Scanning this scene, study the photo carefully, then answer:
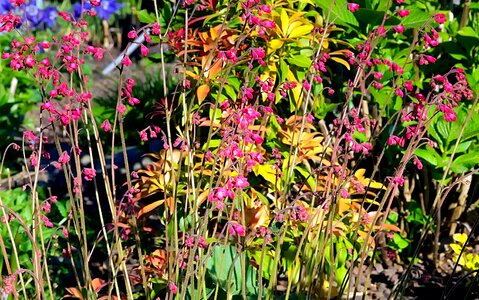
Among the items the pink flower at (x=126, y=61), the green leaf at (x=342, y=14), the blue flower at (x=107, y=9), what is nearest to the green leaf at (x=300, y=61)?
the green leaf at (x=342, y=14)

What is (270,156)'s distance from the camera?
279 cm

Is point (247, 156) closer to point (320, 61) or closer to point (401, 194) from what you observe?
point (320, 61)

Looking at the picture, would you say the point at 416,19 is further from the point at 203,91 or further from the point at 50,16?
the point at 50,16

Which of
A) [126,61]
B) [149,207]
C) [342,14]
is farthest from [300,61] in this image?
[126,61]

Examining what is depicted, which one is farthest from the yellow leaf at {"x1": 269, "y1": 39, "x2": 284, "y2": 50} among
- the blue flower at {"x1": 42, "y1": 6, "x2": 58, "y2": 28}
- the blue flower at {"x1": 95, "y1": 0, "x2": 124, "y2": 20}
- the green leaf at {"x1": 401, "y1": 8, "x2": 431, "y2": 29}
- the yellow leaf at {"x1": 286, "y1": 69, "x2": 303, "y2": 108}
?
the blue flower at {"x1": 95, "y1": 0, "x2": 124, "y2": 20}

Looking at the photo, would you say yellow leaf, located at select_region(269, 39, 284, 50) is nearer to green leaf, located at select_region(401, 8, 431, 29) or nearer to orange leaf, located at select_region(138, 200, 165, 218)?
green leaf, located at select_region(401, 8, 431, 29)

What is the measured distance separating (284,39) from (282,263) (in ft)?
2.45

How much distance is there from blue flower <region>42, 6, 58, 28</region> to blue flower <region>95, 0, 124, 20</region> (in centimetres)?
45

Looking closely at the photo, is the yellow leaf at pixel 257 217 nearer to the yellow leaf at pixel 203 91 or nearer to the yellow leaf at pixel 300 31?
the yellow leaf at pixel 203 91

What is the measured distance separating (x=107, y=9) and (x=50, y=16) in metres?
0.70

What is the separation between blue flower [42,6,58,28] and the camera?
721cm

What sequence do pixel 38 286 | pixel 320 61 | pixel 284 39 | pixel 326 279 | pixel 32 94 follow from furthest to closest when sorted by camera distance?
pixel 32 94, pixel 326 279, pixel 284 39, pixel 320 61, pixel 38 286

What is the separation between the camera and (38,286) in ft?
6.62

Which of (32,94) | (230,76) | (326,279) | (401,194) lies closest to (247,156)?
(230,76)
